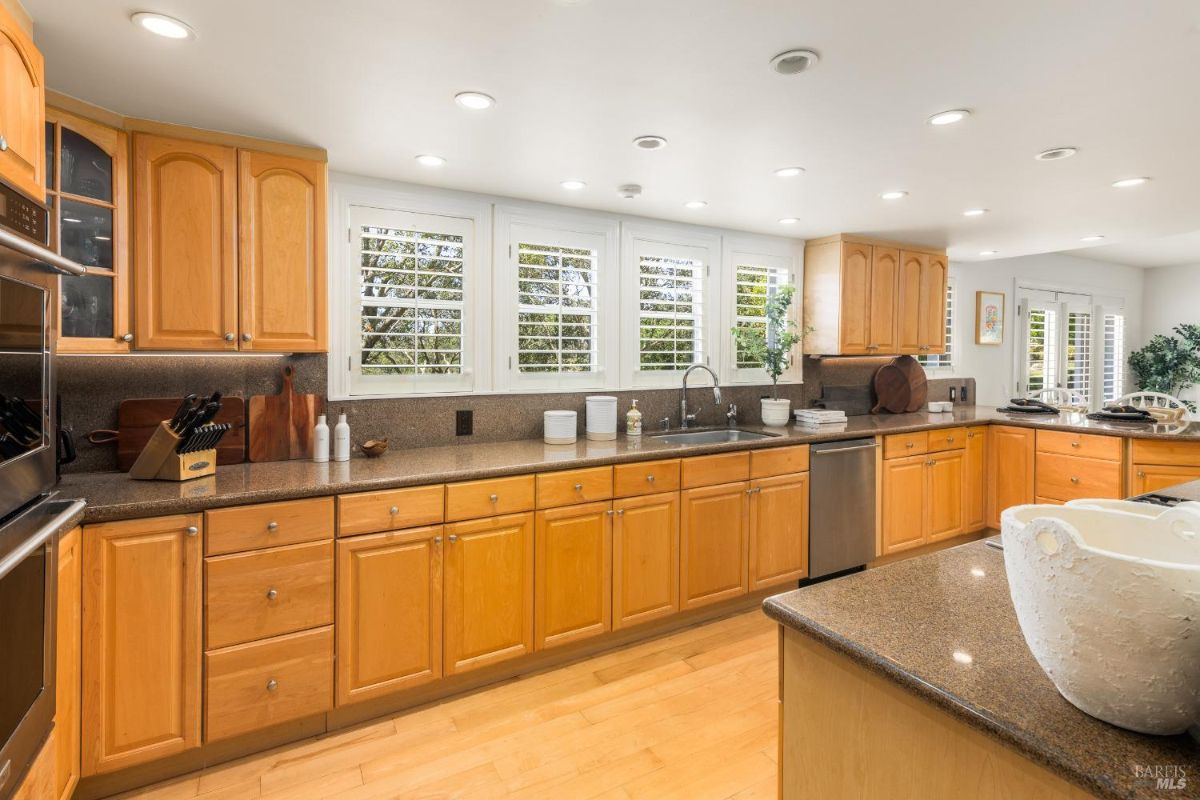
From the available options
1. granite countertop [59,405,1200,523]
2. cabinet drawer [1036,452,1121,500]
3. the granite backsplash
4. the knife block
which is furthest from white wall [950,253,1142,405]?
the knife block

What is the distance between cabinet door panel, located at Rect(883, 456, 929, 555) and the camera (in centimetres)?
387

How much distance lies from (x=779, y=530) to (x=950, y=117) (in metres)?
2.16

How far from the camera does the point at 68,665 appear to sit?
1.71m

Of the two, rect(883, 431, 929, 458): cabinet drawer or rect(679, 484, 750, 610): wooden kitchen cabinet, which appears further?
rect(883, 431, 929, 458): cabinet drawer

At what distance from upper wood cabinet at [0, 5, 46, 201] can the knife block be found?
85 cm

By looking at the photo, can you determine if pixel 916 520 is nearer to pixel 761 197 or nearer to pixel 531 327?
pixel 761 197

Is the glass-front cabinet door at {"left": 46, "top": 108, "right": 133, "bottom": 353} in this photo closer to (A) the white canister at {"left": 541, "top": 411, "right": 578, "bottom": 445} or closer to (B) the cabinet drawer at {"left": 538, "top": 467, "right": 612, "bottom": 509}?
(B) the cabinet drawer at {"left": 538, "top": 467, "right": 612, "bottom": 509}

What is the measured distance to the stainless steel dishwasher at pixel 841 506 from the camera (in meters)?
3.53

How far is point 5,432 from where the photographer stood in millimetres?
1382

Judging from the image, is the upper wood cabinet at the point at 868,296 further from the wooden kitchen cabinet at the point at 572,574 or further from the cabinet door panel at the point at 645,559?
the wooden kitchen cabinet at the point at 572,574

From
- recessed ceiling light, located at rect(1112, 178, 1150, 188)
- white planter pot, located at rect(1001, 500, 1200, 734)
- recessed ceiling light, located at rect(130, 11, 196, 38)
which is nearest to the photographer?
white planter pot, located at rect(1001, 500, 1200, 734)

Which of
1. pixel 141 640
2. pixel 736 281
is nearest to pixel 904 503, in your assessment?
pixel 736 281

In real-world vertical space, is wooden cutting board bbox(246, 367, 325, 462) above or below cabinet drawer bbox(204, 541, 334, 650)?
above

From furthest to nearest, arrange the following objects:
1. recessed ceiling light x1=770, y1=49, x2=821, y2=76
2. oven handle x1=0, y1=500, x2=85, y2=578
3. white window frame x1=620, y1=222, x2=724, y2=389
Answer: white window frame x1=620, y1=222, x2=724, y2=389
recessed ceiling light x1=770, y1=49, x2=821, y2=76
oven handle x1=0, y1=500, x2=85, y2=578
